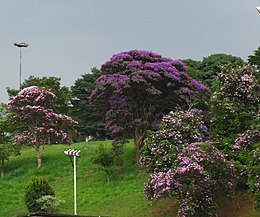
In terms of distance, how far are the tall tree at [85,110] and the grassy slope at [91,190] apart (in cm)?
825

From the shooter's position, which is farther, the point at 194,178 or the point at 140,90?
the point at 140,90

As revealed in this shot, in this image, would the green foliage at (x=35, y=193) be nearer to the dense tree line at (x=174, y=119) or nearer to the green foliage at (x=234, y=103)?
A: the dense tree line at (x=174, y=119)

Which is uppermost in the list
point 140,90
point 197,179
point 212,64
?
point 212,64

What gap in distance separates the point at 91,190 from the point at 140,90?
5.82 metres

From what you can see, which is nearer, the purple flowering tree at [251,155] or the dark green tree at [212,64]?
the purple flowering tree at [251,155]

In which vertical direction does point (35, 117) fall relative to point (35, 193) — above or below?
above

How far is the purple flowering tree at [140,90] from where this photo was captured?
2372cm

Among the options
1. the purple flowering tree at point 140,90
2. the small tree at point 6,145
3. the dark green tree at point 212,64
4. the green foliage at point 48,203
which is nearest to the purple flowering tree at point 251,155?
the purple flowering tree at point 140,90

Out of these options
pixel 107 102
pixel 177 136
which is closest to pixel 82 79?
pixel 107 102

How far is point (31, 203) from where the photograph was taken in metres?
20.8

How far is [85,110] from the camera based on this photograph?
41.3 metres

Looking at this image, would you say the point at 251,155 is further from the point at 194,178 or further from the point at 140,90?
the point at 140,90

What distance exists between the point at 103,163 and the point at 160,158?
7.02 meters

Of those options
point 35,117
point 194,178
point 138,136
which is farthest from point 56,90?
point 194,178
